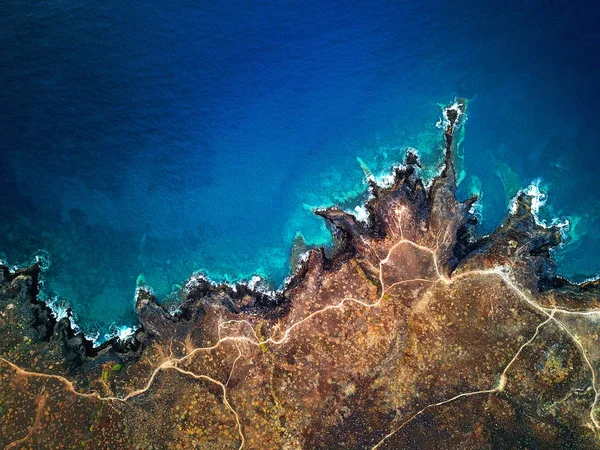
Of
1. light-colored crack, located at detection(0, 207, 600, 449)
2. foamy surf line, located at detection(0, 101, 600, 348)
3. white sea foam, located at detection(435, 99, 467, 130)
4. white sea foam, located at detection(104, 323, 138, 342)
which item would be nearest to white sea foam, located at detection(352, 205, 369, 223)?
foamy surf line, located at detection(0, 101, 600, 348)

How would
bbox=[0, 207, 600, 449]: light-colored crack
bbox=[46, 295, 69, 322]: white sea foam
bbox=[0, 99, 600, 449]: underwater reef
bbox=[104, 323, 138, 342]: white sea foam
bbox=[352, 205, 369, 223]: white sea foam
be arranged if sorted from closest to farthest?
bbox=[0, 99, 600, 449]: underwater reef < bbox=[0, 207, 600, 449]: light-colored crack < bbox=[46, 295, 69, 322]: white sea foam < bbox=[104, 323, 138, 342]: white sea foam < bbox=[352, 205, 369, 223]: white sea foam

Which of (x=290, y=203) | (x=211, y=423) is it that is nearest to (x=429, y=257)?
(x=290, y=203)

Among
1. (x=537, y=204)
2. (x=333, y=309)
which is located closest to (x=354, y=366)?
(x=333, y=309)

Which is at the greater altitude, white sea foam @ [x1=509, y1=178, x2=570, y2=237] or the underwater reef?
white sea foam @ [x1=509, y1=178, x2=570, y2=237]

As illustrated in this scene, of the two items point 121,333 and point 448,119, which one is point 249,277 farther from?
point 448,119

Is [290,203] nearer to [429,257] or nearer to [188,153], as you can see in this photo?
[188,153]

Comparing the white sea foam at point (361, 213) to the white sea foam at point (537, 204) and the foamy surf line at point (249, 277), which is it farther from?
the white sea foam at point (537, 204)

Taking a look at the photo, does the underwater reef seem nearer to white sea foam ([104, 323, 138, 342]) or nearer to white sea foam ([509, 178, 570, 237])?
white sea foam ([104, 323, 138, 342])

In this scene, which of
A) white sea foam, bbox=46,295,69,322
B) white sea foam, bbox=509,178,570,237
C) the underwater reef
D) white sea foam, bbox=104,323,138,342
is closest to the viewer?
the underwater reef

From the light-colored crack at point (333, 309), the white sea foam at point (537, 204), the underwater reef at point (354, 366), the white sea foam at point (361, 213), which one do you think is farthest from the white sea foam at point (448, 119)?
the light-colored crack at point (333, 309)
